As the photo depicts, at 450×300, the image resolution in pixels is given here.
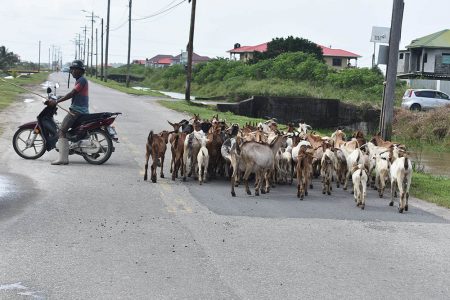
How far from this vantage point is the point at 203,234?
26.2 feet

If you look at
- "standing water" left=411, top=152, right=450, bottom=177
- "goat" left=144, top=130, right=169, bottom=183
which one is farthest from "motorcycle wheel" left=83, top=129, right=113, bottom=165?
"standing water" left=411, top=152, right=450, bottom=177

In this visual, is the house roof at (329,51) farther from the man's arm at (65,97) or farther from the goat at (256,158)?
the goat at (256,158)

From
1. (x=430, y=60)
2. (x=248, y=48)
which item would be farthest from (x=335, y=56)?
(x=430, y=60)

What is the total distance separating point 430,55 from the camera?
59531mm

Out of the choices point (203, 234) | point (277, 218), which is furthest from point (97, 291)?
point (277, 218)

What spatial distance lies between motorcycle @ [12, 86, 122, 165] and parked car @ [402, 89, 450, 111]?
90.4 feet

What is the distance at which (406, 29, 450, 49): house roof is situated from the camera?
2295 inches

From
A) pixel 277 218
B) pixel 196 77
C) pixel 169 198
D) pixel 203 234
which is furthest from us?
pixel 196 77

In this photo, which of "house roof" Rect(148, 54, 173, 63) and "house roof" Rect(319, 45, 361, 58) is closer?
"house roof" Rect(319, 45, 361, 58)

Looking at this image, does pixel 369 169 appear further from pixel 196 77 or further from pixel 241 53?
pixel 241 53

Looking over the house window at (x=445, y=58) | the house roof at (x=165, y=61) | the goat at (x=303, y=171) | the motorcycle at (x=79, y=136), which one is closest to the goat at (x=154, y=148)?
the motorcycle at (x=79, y=136)

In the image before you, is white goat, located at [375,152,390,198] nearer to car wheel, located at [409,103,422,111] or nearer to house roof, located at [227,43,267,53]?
car wheel, located at [409,103,422,111]

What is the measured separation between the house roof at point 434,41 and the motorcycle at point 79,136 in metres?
49.4

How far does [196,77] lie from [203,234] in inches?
2470
